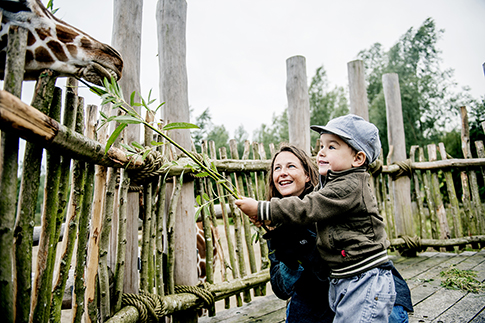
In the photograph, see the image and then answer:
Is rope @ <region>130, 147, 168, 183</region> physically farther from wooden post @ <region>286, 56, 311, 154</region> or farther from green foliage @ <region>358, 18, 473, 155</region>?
green foliage @ <region>358, 18, 473, 155</region>

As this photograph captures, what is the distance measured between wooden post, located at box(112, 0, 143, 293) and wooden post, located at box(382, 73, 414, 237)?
422cm

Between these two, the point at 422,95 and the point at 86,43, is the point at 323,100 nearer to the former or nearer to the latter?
the point at 422,95

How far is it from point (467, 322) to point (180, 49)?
338 centimetres

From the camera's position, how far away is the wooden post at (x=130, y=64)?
6.91 feet

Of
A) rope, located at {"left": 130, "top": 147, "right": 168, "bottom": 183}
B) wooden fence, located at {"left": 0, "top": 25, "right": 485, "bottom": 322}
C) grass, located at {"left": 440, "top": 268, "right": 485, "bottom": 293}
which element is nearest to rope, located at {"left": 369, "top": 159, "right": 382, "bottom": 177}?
grass, located at {"left": 440, "top": 268, "right": 485, "bottom": 293}

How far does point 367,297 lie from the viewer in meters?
1.36

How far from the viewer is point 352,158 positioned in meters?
1.60

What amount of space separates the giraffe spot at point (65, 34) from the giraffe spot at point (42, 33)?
55 millimetres

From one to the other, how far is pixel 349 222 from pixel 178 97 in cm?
185

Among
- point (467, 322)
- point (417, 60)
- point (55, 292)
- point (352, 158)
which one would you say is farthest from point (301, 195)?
point (417, 60)

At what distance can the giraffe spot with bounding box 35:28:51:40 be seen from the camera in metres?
1.27

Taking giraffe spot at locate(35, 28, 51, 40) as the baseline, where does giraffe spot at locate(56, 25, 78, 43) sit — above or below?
above

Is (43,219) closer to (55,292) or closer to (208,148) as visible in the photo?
(55,292)

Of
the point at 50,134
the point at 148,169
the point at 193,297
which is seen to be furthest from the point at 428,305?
the point at 50,134
